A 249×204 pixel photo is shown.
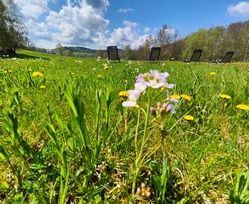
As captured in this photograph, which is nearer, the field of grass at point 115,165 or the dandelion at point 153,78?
the dandelion at point 153,78

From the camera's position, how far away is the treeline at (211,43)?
51.3 meters

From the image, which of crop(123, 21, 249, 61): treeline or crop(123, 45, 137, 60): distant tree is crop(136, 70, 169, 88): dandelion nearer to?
crop(123, 21, 249, 61): treeline

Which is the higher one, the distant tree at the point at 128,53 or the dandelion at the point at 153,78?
the distant tree at the point at 128,53

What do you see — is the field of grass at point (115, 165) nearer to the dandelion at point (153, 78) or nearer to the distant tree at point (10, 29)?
the dandelion at point (153, 78)

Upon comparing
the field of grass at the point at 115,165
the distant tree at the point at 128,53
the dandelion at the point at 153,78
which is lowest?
the field of grass at the point at 115,165

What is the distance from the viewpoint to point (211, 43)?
57.2m

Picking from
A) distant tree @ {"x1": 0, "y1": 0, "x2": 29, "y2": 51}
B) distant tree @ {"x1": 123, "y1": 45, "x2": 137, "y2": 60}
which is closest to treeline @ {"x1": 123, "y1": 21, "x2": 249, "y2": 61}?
distant tree @ {"x1": 123, "y1": 45, "x2": 137, "y2": 60}

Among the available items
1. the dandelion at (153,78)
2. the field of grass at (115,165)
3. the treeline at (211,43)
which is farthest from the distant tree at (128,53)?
the dandelion at (153,78)

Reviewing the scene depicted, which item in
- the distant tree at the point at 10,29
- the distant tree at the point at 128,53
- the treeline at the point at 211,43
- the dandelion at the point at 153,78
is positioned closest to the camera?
the dandelion at the point at 153,78

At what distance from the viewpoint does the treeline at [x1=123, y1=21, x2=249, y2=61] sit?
5128 centimetres

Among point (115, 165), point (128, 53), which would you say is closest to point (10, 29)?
point (115, 165)

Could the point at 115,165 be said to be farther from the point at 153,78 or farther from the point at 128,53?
the point at 128,53

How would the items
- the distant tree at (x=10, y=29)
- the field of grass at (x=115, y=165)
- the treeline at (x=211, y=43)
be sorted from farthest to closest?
1. the treeline at (x=211, y=43)
2. the distant tree at (x=10, y=29)
3. the field of grass at (x=115, y=165)

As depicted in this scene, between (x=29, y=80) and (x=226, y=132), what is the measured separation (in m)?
3.02
